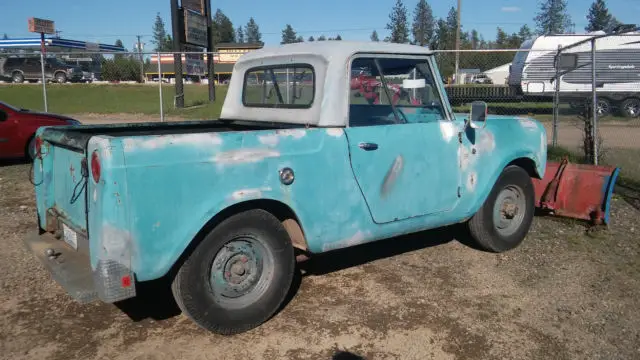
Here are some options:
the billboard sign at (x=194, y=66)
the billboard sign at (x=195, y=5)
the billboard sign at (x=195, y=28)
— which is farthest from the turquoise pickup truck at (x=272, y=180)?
the billboard sign at (x=195, y=5)

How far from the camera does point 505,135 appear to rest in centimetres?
491

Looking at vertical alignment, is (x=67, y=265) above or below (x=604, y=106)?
below

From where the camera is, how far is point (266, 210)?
12.1 feet

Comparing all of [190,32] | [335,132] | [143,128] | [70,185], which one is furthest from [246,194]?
→ [190,32]

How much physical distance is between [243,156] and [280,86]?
1.39m

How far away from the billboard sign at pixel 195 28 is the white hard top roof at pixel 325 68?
51.0ft

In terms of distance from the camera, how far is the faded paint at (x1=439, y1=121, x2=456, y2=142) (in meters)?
4.42

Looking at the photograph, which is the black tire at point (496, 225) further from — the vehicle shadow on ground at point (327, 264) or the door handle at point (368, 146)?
the door handle at point (368, 146)

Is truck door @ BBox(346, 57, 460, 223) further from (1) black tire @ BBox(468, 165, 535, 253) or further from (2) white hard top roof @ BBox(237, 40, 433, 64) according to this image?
(1) black tire @ BBox(468, 165, 535, 253)

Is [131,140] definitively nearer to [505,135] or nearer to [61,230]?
[61,230]

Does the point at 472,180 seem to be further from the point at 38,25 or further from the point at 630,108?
the point at 38,25

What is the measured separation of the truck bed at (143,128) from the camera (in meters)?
3.55

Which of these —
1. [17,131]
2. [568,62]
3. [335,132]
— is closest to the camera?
[335,132]

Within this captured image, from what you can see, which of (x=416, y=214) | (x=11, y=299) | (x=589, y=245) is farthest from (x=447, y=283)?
(x=11, y=299)
